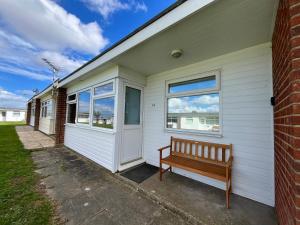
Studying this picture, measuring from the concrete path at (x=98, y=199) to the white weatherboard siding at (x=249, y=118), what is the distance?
138 cm

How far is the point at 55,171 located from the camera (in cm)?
332

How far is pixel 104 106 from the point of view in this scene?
13.2 feet

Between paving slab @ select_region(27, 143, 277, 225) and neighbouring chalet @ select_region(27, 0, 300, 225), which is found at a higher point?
neighbouring chalet @ select_region(27, 0, 300, 225)

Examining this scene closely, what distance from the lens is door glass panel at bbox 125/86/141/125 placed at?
12.2 ft

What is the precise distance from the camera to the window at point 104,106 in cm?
368

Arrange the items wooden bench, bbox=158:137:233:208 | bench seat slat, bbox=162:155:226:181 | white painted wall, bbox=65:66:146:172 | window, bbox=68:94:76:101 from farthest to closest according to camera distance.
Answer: window, bbox=68:94:76:101
white painted wall, bbox=65:66:146:172
wooden bench, bbox=158:137:233:208
bench seat slat, bbox=162:155:226:181

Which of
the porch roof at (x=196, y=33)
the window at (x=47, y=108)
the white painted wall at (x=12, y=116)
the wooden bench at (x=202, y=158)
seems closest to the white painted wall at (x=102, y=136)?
the porch roof at (x=196, y=33)

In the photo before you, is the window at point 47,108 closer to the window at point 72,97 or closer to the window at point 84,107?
the window at point 72,97

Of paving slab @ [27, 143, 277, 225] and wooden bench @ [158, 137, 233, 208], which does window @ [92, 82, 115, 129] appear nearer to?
paving slab @ [27, 143, 277, 225]

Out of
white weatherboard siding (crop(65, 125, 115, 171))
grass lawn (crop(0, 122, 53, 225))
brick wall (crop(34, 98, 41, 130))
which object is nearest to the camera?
grass lawn (crop(0, 122, 53, 225))

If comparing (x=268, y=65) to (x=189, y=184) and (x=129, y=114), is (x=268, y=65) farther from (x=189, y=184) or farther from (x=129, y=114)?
(x=129, y=114)

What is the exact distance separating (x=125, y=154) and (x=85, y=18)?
6899mm

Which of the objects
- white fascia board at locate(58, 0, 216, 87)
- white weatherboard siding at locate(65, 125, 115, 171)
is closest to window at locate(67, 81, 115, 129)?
white weatherboard siding at locate(65, 125, 115, 171)

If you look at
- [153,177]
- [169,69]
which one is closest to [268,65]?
[169,69]
